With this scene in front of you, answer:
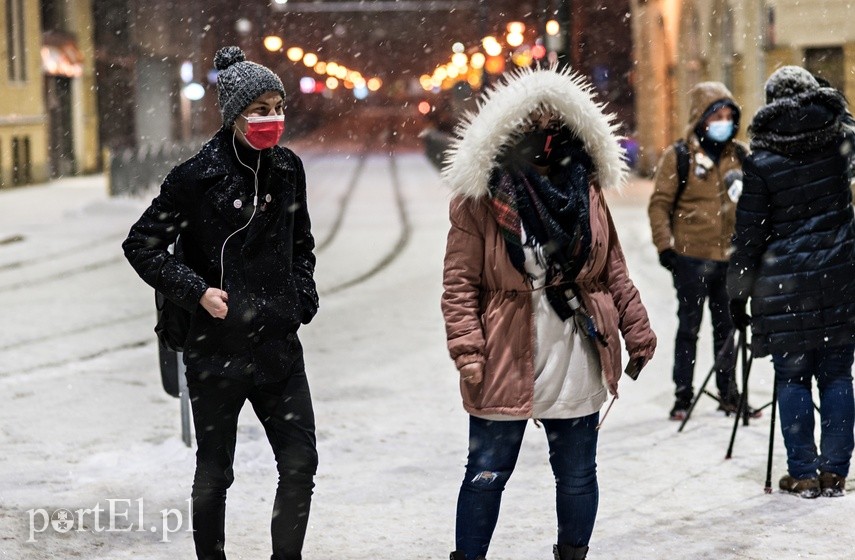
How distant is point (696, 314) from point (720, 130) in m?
1.05

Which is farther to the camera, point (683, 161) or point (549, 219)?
point (683, 161)

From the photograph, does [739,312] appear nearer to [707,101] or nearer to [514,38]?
[707,101]

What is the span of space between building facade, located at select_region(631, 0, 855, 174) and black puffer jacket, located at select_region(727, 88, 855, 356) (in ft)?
53.3

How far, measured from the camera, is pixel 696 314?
24.8 ft

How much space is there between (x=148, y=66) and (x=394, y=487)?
45.6m

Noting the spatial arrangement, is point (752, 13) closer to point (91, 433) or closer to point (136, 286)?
point (136, 286)

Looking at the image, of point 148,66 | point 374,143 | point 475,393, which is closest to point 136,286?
point 475,393

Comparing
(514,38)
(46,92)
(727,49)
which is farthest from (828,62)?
(46,92)

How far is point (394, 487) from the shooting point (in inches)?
248

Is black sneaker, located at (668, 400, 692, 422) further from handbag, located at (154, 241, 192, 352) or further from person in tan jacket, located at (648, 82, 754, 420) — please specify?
handbag, located at (154, 241, 192, 352)

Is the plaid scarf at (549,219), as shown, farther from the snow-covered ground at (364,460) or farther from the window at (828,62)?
the window at (828,62)

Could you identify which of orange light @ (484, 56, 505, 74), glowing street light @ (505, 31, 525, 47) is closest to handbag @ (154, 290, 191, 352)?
glowing street light @ (505, 31, 525, 47)

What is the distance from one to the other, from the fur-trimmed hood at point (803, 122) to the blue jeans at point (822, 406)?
0.90 m

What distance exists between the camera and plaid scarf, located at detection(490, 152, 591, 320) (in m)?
4.46
